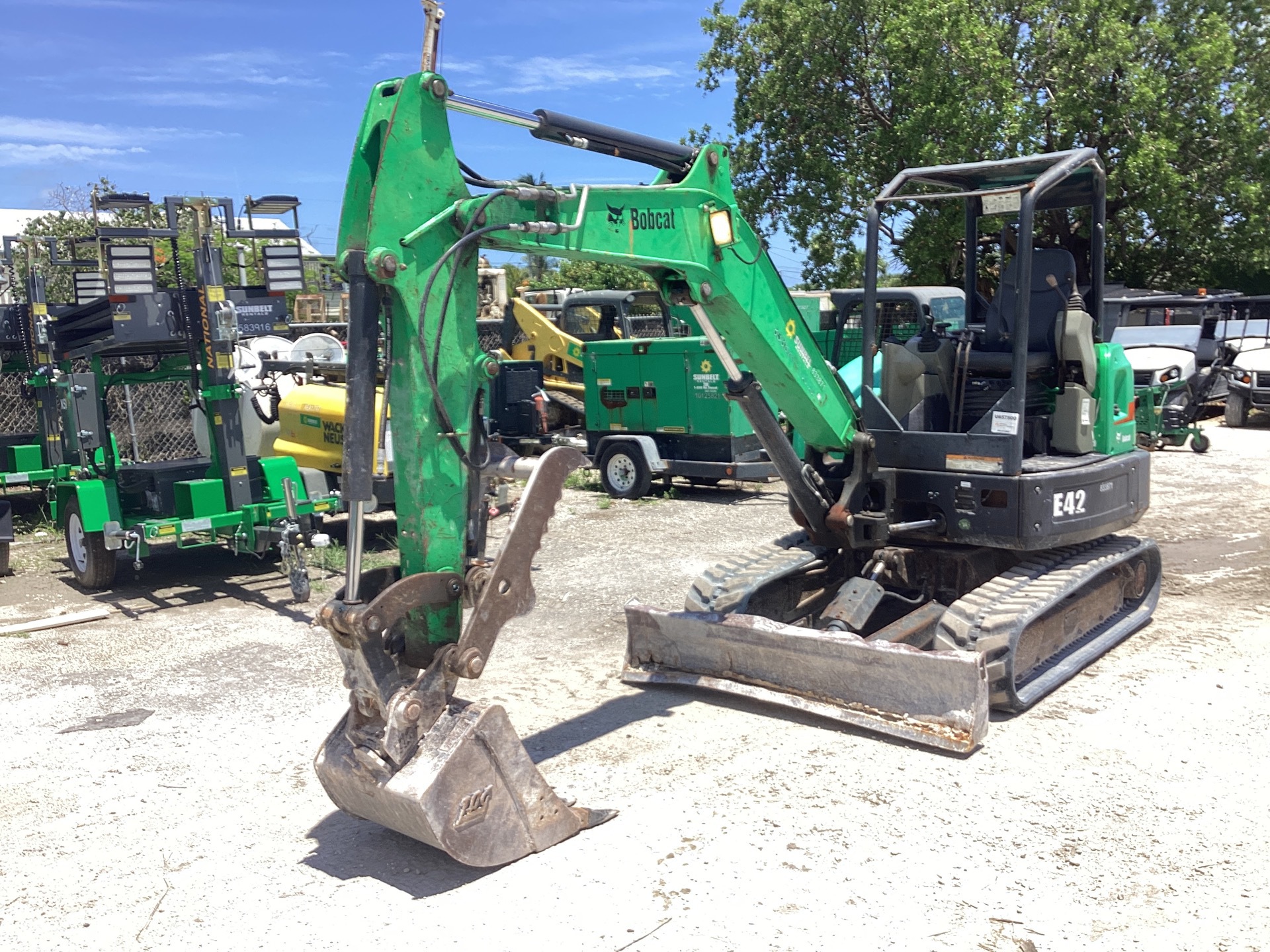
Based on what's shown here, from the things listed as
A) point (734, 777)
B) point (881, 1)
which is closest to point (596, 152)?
point (734, 777)

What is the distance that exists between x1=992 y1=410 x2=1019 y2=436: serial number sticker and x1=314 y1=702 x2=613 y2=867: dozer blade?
11.2 feet

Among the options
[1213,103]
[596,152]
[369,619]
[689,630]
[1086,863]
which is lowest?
[1086,863]

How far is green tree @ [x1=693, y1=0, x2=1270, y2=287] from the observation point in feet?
68.4

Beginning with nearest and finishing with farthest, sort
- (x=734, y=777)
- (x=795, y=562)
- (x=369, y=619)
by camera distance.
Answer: (x=369, y=619)
(x=734, y=777)
(x=795, y=562)

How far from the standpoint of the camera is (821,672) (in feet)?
19.2

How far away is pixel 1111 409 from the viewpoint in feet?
23.3

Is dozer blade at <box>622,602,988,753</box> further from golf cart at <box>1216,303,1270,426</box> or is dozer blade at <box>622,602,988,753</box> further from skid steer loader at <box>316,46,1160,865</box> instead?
golf cart at <box>1216,303,1270,426</box>

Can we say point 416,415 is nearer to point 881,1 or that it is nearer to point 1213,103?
point 881,1

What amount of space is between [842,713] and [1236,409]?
1587 cm

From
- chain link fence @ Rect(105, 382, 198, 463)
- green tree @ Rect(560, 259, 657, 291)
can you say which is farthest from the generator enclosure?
green tree @ Rect(560, 259, 657, 291)

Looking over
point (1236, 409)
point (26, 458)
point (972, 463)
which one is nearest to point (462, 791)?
point (972, 463)

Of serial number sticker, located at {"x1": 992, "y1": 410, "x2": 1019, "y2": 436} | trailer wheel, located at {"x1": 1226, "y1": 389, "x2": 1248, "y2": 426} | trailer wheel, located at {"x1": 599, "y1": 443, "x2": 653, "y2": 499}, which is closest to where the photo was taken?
serial number sticker, located at {"x1": 992, "y1": 410, "x2": 1019, "y2": 436}

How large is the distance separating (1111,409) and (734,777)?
143 inches

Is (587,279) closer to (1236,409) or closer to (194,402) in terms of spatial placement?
(1236,409)
